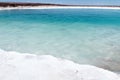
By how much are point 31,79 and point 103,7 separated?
42918 millimetres

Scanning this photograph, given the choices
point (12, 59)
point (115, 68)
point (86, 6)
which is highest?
point (12, 59)

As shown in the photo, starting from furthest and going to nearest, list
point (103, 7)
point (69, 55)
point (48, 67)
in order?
point (103, 7), point (69, 55), point (48, 67)

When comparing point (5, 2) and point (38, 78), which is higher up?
point (38, 78)

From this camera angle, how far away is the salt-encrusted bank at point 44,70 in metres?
5.91

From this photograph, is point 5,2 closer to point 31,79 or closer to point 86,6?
point 86,6

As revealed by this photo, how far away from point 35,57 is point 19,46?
4830mm

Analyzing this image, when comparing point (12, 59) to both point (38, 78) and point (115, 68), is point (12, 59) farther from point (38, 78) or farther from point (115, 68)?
point (115, 68)

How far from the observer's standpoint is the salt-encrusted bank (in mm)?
5906

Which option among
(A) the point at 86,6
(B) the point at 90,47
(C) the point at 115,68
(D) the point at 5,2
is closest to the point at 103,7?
(A) the point at 86,6

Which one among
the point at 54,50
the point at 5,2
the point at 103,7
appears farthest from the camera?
the point at 103,7

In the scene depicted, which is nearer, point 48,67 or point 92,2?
point 48,67

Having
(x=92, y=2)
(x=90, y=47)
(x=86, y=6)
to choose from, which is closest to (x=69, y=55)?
(x=90, y=47)

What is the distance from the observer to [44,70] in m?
6.35

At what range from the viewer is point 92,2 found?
167 feet
